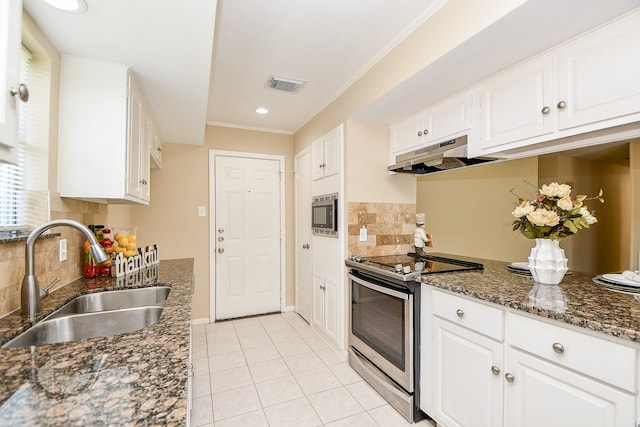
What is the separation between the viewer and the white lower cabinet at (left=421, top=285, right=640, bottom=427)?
105cm

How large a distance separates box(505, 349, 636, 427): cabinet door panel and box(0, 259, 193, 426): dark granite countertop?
135cm

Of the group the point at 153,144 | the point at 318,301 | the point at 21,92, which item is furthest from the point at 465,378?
the point at 153,144

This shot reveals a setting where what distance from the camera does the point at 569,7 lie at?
1222 millimetres

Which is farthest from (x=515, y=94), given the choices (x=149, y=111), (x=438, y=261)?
(x=149, y=111)

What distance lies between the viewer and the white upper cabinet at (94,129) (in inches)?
64.1

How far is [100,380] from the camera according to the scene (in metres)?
0.72

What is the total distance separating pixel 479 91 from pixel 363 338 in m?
1.93

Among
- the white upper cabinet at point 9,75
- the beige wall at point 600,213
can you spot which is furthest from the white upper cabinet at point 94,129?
the beige wall at point 600,213

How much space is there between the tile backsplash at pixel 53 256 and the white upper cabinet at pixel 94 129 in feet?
0.56

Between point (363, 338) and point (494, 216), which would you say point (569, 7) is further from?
point (363, 338)

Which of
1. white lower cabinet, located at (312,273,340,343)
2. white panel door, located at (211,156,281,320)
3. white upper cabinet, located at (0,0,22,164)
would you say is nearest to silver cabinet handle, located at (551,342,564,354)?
white lower cabinet, located at (312,273,340,343)

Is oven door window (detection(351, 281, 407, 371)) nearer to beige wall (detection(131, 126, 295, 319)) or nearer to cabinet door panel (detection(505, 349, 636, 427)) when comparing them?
cabinet door panel (detection(505, 349, 636, 427))

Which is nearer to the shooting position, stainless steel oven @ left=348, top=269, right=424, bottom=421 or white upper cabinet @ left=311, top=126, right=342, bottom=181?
stainless steel oven @ left=348, top=269, right=424, bottom=421

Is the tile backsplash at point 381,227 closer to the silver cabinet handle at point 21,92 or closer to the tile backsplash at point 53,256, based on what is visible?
the tile backsplash at point 53,256
